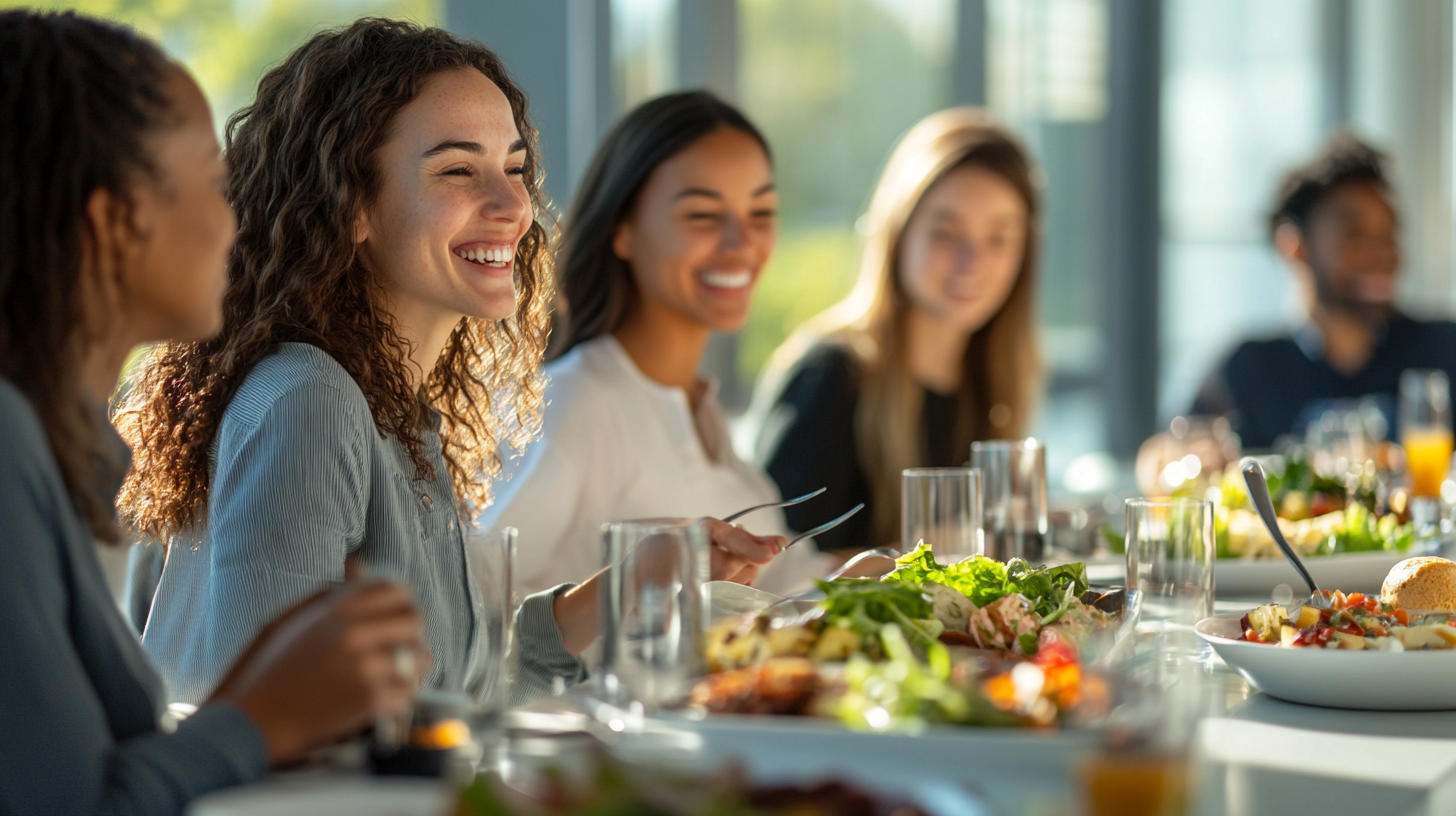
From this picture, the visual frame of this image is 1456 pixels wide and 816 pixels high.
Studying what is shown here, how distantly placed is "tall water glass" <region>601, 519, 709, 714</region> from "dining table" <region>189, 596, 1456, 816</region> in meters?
0.05

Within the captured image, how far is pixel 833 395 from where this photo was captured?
11.3ft

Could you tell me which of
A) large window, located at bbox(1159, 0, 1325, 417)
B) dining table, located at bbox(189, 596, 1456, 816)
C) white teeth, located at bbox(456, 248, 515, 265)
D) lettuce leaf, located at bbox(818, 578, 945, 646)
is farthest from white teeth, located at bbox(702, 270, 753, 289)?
large window, located at bbox(1159, 0, 1325, 417)

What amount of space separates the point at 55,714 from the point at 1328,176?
4490mm

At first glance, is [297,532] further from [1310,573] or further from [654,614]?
[1310,573]

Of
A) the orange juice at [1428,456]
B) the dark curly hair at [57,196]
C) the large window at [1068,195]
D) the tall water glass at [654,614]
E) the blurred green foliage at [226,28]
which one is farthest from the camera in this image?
the large window at [1068,195]

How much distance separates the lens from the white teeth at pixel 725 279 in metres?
2.95

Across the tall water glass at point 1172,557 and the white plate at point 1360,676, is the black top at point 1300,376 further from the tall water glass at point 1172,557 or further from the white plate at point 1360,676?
the white plate at point 1360,676

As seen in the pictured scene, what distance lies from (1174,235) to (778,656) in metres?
5.77

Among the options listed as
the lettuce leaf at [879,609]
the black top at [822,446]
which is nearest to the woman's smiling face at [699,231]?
the black top at [822,446]

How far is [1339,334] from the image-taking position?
15.0ft

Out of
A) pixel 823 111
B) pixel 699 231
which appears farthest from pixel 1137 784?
pixel 823 111

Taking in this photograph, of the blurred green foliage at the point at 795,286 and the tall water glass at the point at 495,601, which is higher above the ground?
the blurred green foliage at the point at 795,286

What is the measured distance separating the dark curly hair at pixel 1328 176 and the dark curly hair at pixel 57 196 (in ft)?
14.1

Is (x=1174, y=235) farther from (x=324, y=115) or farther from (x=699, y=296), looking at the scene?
(x=324, y=115)
